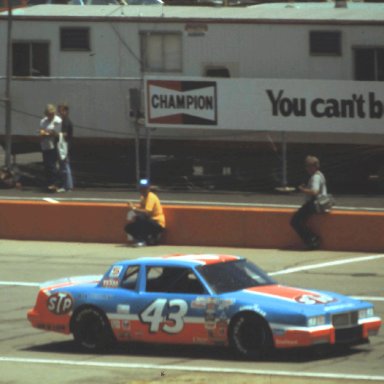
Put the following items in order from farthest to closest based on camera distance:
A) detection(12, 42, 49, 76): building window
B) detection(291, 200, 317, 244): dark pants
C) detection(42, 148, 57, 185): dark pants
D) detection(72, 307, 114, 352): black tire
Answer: detection(12, 42, 49, 76): building window, detection(42, 148, 57, 185): dark pants, detection(291, 200, 317, 244): dark pants, detection(72, 307, 114, 352): black tire

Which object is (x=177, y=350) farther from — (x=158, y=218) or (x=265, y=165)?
(x=265, y=165)

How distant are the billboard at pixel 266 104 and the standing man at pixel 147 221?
427 centimetres

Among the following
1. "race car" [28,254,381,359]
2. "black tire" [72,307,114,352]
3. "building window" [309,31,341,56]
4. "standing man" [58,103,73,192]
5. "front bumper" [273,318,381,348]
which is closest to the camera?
"front bumper" [273,318,381,348]

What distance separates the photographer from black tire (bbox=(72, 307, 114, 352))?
620 inches

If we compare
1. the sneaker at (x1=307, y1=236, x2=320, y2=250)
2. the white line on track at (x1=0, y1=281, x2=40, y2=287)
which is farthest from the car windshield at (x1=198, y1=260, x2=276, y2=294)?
the sneaker at (x1=307, y1=236, x2=320, y2=250)

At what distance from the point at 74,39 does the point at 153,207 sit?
27.4 ft

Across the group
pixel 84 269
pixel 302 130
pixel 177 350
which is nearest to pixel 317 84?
pixel 302 130

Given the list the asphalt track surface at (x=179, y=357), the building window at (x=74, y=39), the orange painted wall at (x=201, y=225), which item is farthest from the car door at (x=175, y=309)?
the building window at (x=74, y=39)

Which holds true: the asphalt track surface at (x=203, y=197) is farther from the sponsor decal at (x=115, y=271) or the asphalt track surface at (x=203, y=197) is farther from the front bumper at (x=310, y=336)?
the front bumper at (x=310, y=336)

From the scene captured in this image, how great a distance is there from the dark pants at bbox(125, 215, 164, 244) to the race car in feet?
27.2

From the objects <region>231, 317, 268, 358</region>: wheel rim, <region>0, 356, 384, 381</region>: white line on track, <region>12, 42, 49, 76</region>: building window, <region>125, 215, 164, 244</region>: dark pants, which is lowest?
<region>0, 356, 384, 381</region>: white line on track

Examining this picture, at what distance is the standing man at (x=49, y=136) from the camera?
2853 cm

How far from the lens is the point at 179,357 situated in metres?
15.4

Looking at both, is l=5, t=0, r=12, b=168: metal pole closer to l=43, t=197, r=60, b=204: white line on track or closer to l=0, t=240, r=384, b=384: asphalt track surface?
l=43, t=197, r=60, b=204: white line on track
